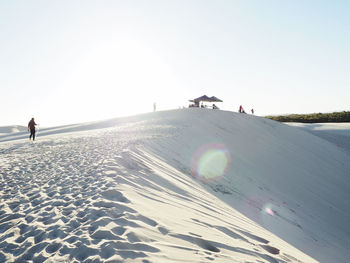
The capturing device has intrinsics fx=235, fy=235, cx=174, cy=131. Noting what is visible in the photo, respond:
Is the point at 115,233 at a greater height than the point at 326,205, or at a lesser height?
greater

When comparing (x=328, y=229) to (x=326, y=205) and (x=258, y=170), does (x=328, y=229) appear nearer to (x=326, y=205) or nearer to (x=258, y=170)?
(x=326, y=205)

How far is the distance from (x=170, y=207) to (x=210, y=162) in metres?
5.54

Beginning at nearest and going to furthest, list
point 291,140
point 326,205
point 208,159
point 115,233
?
1. point 115,233
2. point 326,205
3. point 208,159
4. point 291,140

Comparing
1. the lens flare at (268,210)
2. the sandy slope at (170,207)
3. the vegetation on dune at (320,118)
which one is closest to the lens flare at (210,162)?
the sandy slope at (170,207)

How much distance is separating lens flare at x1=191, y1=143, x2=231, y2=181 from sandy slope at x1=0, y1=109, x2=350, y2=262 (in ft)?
0.21

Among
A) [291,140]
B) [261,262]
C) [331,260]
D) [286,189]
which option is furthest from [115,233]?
[291,140]

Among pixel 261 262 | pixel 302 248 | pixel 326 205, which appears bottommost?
pixel 326 205

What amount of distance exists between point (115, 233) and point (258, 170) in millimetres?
9286

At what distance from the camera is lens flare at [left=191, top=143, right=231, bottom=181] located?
8.05m

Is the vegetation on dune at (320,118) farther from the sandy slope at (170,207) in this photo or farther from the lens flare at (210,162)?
the lens flare at (210,162)

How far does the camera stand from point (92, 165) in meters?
6.74

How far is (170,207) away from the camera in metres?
4.27

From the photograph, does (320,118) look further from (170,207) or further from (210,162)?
(170,207)

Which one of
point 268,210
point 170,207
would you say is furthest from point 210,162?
point 170,207
